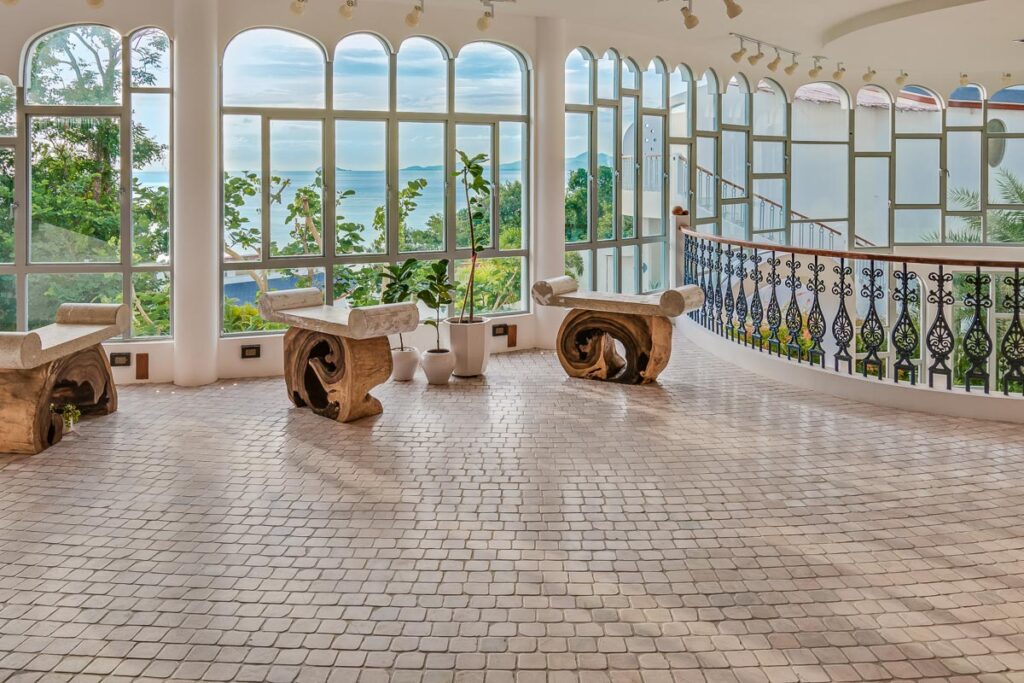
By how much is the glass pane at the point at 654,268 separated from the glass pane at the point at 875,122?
13.2 ft

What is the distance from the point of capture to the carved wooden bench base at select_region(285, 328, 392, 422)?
247 inches

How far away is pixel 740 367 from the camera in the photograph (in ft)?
26.7

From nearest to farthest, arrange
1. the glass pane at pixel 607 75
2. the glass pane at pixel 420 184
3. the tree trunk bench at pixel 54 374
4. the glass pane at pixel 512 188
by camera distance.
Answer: the tree trunk bench at pixel 54 374, the glass pane at pixel 420 184, the glass pane at pixel 512 188, the glass pane at pixel 607 75

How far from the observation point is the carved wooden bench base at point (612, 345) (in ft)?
24.2

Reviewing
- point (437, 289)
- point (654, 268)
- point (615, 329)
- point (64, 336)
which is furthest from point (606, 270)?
point (64, 336)

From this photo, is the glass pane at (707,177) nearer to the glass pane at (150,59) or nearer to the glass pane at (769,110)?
the glass pane at (769,110)

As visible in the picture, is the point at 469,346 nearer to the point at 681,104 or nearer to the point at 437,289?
the point at 437,289

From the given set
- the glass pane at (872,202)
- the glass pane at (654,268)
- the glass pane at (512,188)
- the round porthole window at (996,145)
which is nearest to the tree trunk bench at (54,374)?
the glass pane at (512,188)

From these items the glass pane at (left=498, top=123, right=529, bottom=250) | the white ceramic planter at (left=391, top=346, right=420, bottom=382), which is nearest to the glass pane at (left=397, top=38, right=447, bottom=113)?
the glass pane at (left=498, top=123, right=529, bottom=250)

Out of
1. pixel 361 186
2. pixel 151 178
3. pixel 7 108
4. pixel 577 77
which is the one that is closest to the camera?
pixel 7 108

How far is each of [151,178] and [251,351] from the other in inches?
63.2

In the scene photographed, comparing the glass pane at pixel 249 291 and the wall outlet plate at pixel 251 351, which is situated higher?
the glass pane at pixel 249 291

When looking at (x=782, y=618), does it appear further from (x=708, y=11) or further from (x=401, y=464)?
(x=708, y=11)

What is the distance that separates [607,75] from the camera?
9406mm
